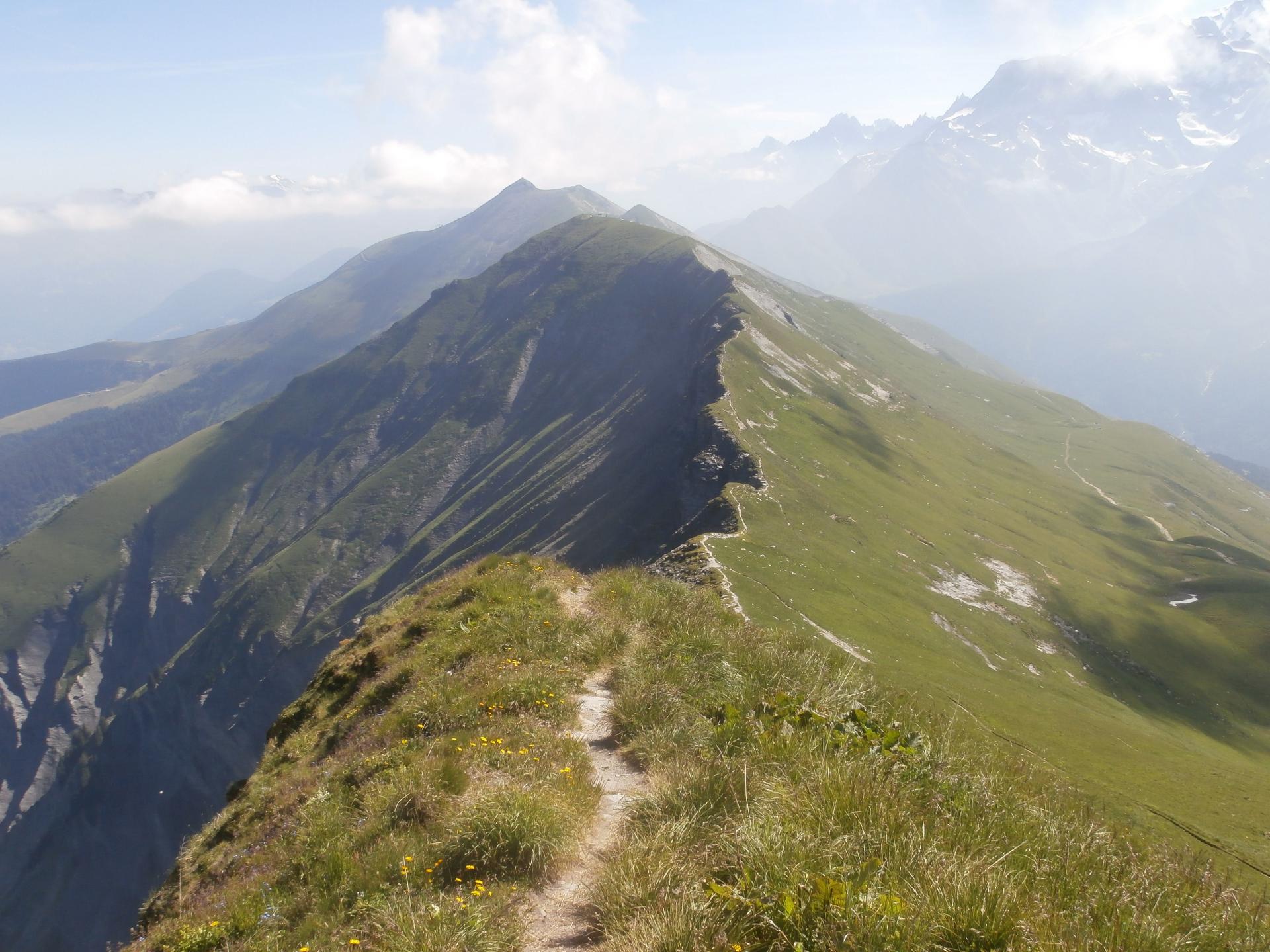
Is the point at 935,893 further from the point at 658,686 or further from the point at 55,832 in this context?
the point at 55,832

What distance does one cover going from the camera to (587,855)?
835cm

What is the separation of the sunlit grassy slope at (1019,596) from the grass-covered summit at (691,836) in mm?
30917

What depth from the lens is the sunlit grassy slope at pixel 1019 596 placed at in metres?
48.2

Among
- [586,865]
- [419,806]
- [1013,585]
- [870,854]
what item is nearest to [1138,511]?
[1013,585]

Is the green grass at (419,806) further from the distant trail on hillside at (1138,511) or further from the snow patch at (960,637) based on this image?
the distant trail on hillside at (1138,511)

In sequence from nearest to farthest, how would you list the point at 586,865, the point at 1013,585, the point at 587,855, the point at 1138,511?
the point at 586,865, the point at 587,855, the point at 1013,585, the point at 1138,511

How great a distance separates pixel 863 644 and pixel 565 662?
148 feet

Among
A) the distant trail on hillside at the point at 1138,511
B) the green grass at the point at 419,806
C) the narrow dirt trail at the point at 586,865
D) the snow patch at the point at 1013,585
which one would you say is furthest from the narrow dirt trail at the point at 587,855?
the distant trail on hillside at the point at 1138,511

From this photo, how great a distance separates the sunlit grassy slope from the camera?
1896 inches

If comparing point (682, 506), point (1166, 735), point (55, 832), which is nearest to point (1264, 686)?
point (1166, 735)

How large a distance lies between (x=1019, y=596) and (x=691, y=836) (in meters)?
97.2

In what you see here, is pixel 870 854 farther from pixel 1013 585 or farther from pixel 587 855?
pixel 1013 585

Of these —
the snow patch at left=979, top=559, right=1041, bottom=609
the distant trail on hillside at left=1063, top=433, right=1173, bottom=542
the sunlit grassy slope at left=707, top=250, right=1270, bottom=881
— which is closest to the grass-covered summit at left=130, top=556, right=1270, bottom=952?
the sunlit grassy slope at left=707, top=250, right=1270, bottom=881

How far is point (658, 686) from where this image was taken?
12289mm
